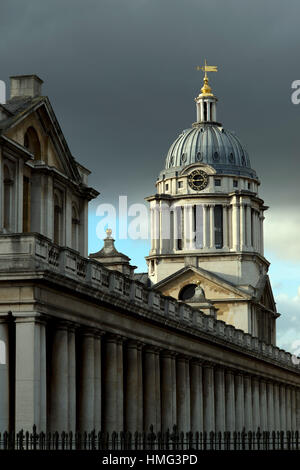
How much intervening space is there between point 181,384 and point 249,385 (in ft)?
87.7

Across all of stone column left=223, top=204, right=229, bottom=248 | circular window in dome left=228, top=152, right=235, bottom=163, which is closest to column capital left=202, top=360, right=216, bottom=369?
stone column left=223, top=204, right=229, bottom=248

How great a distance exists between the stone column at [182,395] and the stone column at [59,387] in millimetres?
24336

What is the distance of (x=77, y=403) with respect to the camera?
58.3m

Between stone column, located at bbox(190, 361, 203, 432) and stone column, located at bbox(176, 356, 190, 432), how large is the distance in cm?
285

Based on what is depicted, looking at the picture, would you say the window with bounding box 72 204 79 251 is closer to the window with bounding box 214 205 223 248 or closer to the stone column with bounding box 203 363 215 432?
the stone column with bounding box 203 363 215 432

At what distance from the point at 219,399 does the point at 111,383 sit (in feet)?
95.7

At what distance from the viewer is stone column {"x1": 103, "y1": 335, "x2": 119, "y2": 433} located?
62.1 meters

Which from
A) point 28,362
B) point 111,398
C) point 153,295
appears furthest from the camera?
point 153,295

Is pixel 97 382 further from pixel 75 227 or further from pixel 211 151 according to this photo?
pixel 211 151

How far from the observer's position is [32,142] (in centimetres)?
6719

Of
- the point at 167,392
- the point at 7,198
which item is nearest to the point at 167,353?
the point at 167,392

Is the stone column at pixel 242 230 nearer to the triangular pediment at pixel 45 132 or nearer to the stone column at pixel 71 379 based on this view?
the triangular pediment at pixel 45 132
